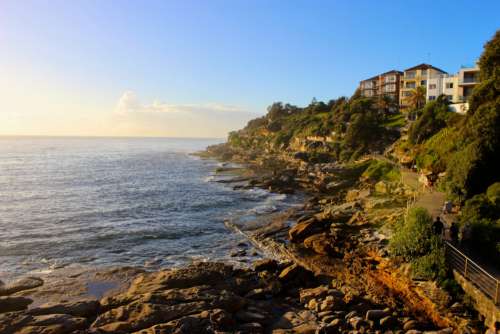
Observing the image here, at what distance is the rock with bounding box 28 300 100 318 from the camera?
17.2 m

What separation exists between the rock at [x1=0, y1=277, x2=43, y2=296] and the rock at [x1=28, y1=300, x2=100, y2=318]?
3850 millimetres

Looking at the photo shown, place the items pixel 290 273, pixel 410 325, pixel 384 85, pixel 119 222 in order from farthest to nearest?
pixel 384 85 < pixel 119 222 < pixel 290 273 < pixel 410 325

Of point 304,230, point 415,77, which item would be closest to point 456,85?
point 415,77

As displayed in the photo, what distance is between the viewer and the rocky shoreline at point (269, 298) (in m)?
15.8

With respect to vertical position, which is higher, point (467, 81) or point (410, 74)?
point (410, 74)

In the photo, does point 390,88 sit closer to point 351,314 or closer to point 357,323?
point 351,314

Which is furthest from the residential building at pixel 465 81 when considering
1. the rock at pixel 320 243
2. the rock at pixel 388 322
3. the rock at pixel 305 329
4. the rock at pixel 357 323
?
the rock at pixel 305 329

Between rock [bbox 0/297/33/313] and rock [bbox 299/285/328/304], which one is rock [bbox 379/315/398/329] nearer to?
rock [bbox 299/285/328/304]

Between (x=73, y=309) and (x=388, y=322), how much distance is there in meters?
14.4

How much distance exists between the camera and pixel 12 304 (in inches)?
725

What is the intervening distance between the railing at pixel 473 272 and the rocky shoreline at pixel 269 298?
1.36m

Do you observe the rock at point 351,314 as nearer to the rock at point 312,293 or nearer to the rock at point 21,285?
the rock at point 312,293

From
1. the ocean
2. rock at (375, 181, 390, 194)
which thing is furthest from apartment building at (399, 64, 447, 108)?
the ocean

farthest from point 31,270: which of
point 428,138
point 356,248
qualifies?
point 428,138
